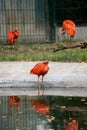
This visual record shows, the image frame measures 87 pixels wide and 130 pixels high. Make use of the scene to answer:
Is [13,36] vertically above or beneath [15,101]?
above

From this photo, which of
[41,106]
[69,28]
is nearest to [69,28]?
[69,28]

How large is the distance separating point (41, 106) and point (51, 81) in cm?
177

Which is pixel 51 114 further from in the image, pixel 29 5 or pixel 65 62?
pixel 29 5

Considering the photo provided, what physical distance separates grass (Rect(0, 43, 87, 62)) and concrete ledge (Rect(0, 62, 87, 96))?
997 mm

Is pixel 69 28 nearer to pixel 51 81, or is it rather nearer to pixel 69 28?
pixel 69 28

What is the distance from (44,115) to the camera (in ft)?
32.6

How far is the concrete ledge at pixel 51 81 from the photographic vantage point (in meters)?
11.9

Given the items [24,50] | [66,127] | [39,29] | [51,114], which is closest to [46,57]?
[24,50]

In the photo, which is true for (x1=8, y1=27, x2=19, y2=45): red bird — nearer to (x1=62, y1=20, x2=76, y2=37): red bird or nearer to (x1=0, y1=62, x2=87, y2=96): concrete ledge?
(x1=62, y1=20, x2=76, y2=37): red bird

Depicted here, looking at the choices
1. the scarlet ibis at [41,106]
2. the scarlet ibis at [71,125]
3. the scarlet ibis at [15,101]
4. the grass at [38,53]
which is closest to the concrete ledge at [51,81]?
the scarlet ibis at [15,101]

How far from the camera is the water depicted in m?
9.26

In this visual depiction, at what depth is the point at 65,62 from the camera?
1399 centimetres

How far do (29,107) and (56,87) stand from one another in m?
1.74

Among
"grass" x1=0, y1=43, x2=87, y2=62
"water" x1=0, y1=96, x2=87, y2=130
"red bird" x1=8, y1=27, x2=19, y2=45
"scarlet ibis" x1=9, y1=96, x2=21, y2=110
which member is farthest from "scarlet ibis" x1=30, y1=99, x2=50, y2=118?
"red bird" x1=8, y1=27, x2=19, y2=45
